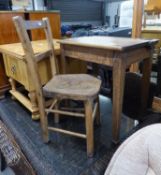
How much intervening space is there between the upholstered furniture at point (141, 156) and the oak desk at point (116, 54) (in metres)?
0.48

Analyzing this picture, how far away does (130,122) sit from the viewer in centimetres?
163

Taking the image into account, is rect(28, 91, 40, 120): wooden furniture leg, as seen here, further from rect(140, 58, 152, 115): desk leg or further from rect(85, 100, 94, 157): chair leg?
rect(140, 58, 152, 115): desk leg

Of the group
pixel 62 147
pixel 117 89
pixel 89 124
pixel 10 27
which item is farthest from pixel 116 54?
pixel 10 27

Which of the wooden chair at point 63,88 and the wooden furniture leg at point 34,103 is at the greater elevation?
the wooden chair at point 63,88

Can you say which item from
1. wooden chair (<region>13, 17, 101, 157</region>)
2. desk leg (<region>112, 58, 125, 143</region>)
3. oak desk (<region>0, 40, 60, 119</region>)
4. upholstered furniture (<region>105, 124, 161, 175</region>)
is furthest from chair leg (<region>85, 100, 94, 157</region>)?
oak desk (<region>0, 40, 60, 119</region>)

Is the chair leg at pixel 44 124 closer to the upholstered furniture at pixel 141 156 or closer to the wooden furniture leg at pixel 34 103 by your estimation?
the wooden furniture leg at pixel 34 103

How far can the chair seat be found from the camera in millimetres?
1101

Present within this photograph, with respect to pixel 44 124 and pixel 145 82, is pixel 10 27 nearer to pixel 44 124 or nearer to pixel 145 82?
pixel 44 124

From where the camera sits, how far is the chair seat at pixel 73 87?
1.10 m

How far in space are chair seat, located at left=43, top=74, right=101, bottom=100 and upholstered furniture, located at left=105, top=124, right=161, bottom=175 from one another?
0.47 metres

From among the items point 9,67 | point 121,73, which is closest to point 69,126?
point 121,73

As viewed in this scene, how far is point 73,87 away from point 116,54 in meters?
0.35

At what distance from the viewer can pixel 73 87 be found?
1190 mm

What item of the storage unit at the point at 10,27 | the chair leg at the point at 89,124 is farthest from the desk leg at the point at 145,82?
the storage unit at the point at 10,27
